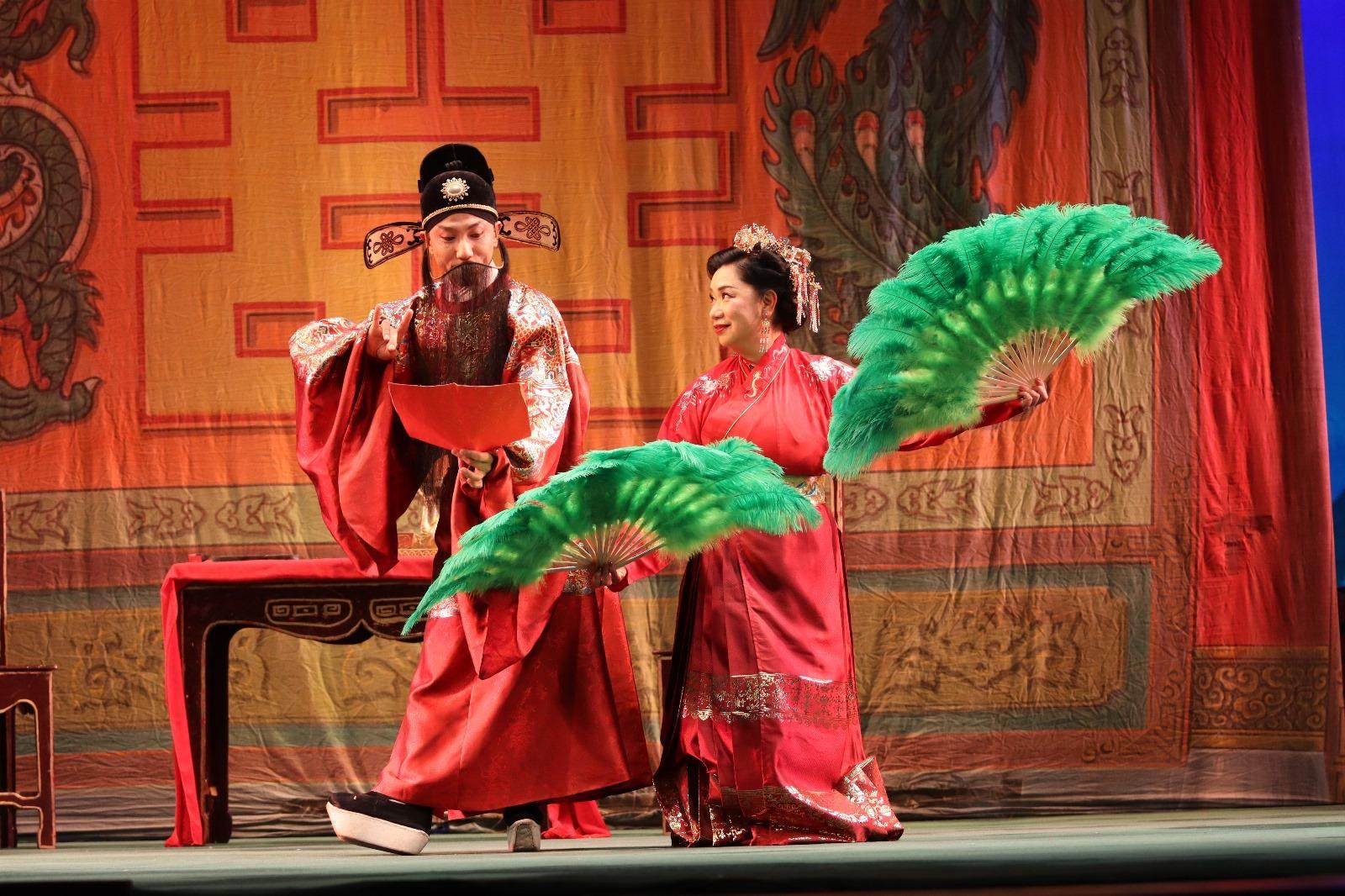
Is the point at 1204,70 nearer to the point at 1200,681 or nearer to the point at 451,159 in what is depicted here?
the point at 1200,681

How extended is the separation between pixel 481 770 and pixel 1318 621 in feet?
9.34

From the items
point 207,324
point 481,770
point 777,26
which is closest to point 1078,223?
point 481,770

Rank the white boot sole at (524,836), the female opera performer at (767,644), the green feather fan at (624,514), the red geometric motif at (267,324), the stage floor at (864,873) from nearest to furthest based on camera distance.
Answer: the stage floor at (864,873) → the green feather fan at (624,514) → the white boot sole at (524,836) → the female opera performer at (767,644) → the red geometric motif at (267,324)

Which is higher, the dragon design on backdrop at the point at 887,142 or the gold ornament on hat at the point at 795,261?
the dragon design on backdrop at the point at 887,142

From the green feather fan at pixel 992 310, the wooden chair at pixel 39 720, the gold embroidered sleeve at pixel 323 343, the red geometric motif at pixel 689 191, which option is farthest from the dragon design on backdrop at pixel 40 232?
the green feather fan at pixel 992 310

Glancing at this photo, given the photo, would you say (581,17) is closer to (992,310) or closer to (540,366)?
(540,366)

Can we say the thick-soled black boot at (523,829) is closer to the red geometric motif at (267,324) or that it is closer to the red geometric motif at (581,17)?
the red geometric motif at (267,324)

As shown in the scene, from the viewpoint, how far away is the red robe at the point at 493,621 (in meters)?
Result: 3.22

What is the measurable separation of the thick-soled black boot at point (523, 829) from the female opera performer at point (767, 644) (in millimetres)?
318

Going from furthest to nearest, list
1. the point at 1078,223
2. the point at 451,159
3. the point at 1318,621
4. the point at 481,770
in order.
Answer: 1. the point at 1318,621
2. the point at 451,159
3. the point at 481,770
4. the point at 1078,223

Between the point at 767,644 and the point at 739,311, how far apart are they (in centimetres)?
78

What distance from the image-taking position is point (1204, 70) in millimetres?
4902

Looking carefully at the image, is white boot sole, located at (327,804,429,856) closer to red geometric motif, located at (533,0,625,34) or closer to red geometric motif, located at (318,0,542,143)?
red geometric motif, located at (318,0,542,143)

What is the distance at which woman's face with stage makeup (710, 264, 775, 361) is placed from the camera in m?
3.56
